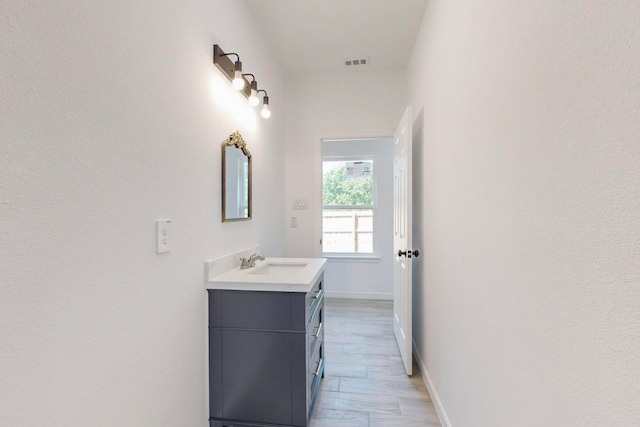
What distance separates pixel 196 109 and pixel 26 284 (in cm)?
104

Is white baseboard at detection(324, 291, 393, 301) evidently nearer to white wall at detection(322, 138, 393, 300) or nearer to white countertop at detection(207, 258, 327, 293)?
white wall at detection(322, 138, 393, 300)

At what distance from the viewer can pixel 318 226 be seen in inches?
131

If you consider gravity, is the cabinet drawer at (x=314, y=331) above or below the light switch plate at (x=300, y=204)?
below

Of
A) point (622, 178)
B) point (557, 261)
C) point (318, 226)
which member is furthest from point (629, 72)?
point (318, 226)

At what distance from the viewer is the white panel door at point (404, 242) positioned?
2.34 metres

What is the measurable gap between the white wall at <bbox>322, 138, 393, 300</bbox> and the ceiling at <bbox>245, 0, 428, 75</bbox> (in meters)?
1.39

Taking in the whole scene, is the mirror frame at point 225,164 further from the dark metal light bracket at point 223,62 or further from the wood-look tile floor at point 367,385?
the wood-look tile floor at point 367,385

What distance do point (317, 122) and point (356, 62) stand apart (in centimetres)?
71

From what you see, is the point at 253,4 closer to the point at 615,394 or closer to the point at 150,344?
the point at 150,344

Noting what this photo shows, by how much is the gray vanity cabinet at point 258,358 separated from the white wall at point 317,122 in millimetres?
1733

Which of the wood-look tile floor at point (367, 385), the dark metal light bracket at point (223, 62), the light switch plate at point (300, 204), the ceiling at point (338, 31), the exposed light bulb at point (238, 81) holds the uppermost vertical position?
the ceiling at point (338, 31)

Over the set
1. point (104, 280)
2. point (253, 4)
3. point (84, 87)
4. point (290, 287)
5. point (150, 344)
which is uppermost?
point (253, 4)

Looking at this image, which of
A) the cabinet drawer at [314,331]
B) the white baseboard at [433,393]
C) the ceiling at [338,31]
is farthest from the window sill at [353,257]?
the ceiling at [338,31]

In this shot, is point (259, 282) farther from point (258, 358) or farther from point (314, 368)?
point (314, 368)
